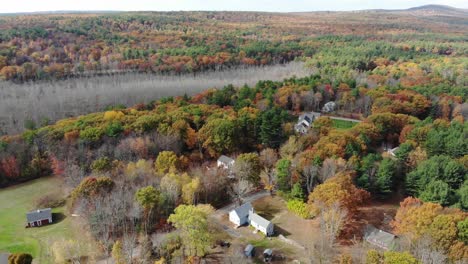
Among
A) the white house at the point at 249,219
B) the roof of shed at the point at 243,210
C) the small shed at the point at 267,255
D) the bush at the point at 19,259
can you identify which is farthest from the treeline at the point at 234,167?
the bush at the point at 19,259

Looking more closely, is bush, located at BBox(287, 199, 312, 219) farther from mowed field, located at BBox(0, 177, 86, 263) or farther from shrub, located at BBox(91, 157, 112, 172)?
mowed field, located at BBox(0, 177, 86, 263)

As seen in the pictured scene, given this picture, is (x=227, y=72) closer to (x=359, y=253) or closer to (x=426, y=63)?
(x=426, y=63)

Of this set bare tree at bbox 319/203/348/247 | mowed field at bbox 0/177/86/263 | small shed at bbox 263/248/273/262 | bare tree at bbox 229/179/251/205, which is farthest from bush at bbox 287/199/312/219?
mowed field at bbox 0/177/86/263

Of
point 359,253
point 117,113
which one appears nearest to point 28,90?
point 117,113

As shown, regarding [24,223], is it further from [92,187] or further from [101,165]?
[101,165]

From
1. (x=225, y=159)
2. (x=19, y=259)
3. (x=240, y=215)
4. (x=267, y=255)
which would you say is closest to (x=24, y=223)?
(x=19, y=259)
